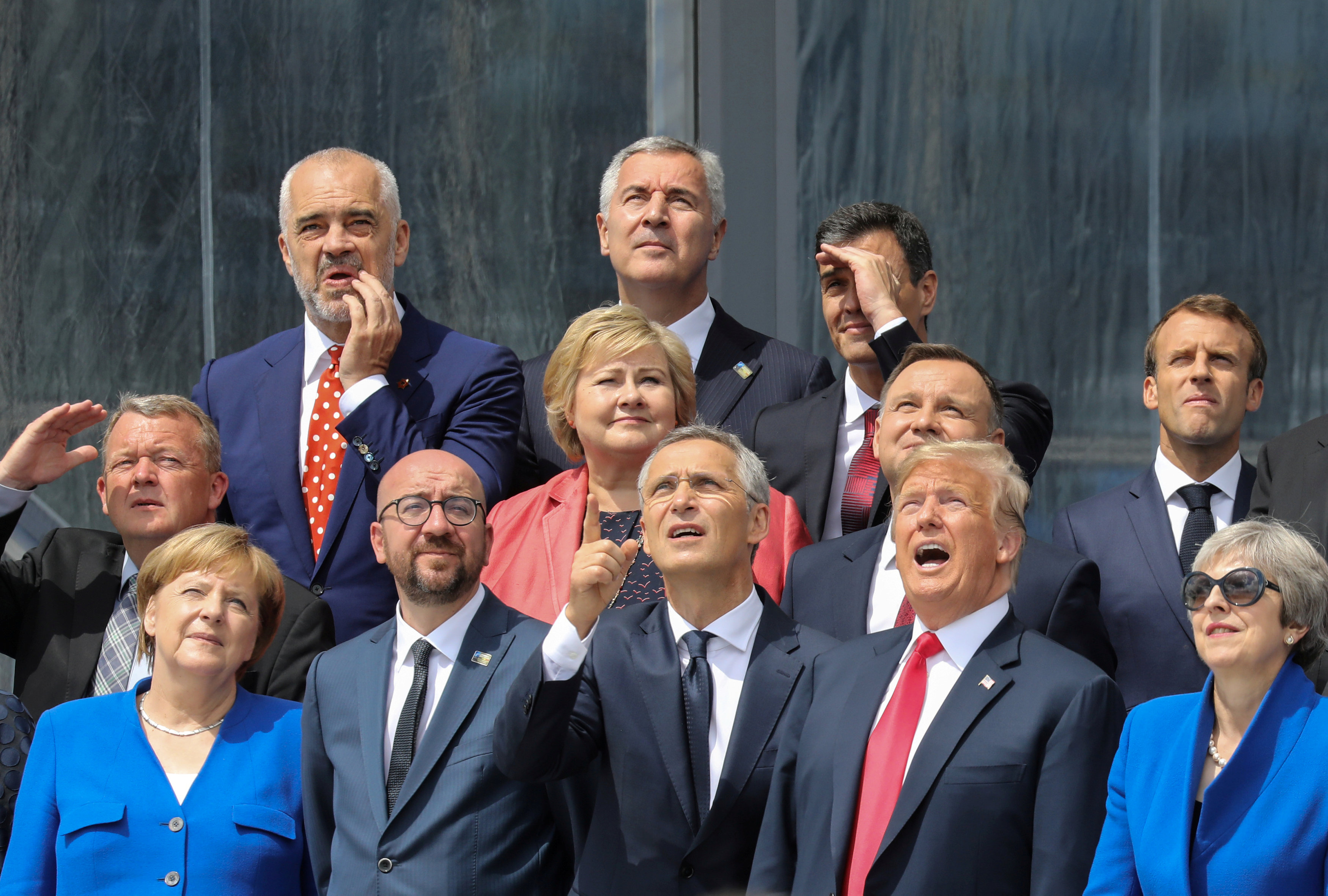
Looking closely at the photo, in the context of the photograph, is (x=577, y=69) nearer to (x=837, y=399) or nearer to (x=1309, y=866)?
(x=837, y=399)

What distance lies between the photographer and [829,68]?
6.09 meters

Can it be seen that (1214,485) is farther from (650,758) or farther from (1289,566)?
(650,758)

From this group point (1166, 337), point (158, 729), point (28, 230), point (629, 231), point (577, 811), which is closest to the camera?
point (577, 811)

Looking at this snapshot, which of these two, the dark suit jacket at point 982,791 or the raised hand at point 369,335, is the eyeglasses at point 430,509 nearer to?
the raised hand at point 369,335

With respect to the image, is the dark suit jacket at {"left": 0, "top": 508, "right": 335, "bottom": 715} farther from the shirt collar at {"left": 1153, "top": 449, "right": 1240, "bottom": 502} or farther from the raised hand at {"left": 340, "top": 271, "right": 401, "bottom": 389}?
the shirt collar at {"left": 1153, "top": 449, "right": 1240, "bottom": 502}

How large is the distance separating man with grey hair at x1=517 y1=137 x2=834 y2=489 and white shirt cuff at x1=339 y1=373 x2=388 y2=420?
1.69 ft

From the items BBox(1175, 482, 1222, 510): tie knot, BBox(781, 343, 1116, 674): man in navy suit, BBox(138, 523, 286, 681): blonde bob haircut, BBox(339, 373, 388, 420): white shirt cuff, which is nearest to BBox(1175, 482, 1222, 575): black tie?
BBox(1175, 482, 1222, 510): tie knot

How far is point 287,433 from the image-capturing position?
3988mm

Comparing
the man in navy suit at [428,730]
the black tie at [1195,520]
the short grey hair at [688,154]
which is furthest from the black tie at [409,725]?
the black tie at [1195,520]

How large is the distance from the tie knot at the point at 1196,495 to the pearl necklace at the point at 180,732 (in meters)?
2.24

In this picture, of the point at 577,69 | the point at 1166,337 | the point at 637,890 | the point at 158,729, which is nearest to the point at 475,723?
the point at 637,890

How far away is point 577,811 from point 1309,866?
1.30 meters

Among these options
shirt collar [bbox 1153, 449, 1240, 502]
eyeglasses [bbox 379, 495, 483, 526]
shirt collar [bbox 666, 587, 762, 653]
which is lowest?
shirt collar [bbox 666, 587, 762, 653]

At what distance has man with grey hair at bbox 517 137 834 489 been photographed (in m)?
4.27
